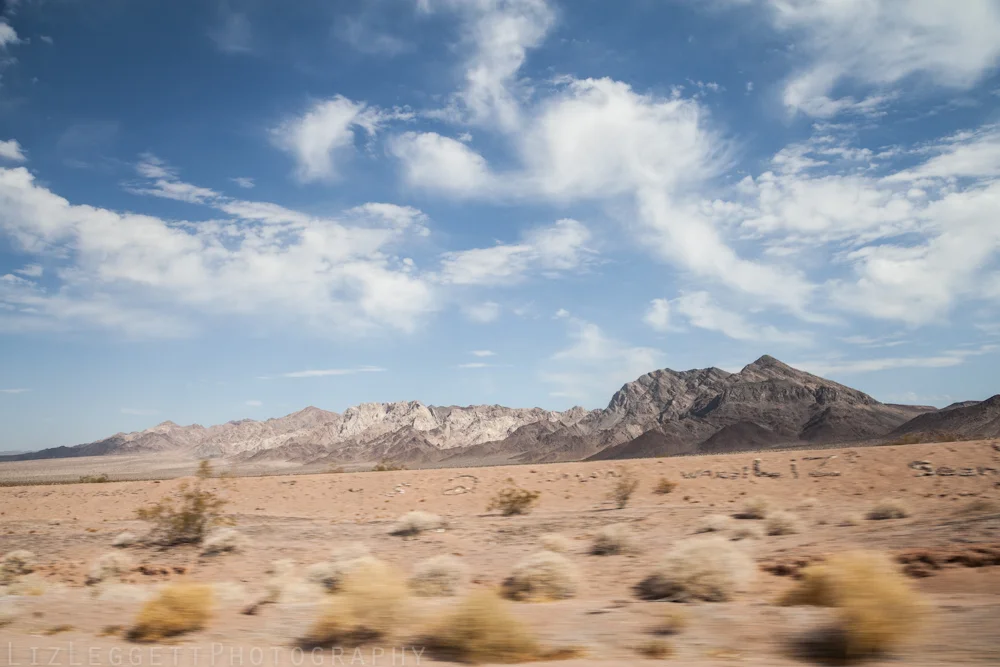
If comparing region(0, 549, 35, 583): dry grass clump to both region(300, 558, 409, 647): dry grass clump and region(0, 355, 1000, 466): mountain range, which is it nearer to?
region(300, 558, 409, 647): dry grass clump

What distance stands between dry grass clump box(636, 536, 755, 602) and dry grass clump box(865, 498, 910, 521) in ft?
25.2

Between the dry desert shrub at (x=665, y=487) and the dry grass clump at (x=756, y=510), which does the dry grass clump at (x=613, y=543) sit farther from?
the dry desert shrub at (x=665, y=487)

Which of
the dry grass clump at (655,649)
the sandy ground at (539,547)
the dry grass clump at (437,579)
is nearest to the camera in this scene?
the dry grass clump at (655,649)

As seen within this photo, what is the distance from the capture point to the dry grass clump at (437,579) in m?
9.45

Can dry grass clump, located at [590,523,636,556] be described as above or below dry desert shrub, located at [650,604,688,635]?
below

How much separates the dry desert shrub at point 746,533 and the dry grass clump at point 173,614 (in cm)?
1068

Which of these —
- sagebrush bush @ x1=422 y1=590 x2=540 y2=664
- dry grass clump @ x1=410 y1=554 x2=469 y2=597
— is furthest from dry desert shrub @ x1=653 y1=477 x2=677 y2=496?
sagebrush bush @ x1=422 y1=590 x2=540 y2=664

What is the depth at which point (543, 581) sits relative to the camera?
30.9 ft

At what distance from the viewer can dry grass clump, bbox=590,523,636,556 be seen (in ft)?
41.5

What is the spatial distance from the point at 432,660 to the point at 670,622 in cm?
269

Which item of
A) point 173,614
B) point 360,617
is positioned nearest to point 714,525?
point 360,617

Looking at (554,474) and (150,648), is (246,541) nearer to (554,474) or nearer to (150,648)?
Answer: (150,648)

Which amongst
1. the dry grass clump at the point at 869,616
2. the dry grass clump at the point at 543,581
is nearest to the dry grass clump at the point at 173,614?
the dry grass clump at the point at 543,581

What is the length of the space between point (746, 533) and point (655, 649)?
8.63 metres
